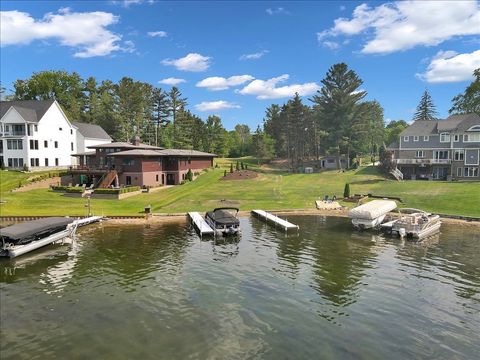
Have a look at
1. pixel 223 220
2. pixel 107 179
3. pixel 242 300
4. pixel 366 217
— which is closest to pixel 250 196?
pixel 223 220

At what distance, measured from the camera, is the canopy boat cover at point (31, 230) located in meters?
29.9

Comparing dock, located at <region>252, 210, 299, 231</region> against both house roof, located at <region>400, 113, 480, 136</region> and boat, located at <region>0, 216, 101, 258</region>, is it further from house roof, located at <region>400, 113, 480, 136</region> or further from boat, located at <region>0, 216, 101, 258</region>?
house roof, located at <region>400, 113, 480, 136</region>

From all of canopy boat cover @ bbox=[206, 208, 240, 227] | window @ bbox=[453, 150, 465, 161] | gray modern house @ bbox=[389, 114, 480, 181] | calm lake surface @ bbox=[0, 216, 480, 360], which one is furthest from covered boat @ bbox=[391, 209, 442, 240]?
window @ bbox=[453, 150, 465, 161]

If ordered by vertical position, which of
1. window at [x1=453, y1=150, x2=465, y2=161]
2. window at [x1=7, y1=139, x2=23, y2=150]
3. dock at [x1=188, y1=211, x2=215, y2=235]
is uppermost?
window at [x1=7, y1=139, x2=23, y2=150]

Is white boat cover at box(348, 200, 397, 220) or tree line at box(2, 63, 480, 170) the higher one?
tree line at box(2, 63, 480, 170)

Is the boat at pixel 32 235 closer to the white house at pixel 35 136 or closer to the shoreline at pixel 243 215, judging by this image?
the shoreline at pixel 243 215

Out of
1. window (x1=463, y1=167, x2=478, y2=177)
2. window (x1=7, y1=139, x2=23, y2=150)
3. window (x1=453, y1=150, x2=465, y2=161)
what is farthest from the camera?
window (x1=7, y1=139, x2=23, y2=150)

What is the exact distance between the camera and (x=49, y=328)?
58.1 feet

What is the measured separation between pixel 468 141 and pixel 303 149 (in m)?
56.2

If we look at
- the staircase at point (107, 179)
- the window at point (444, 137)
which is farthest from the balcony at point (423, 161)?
the staircase at point (107, 179)

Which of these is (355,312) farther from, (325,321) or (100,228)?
(100,228)

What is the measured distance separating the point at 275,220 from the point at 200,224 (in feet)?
30.2

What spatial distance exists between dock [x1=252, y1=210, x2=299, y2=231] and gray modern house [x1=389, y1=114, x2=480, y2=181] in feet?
147

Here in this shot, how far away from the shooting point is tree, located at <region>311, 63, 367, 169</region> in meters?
92.8
